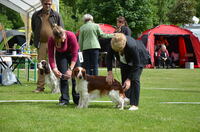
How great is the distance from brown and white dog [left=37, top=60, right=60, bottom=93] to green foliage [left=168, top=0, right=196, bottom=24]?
97.2 ft

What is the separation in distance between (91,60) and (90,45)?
0.37m

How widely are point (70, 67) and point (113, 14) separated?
87.8ft

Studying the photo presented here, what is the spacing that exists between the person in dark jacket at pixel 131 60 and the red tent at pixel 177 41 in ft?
52.1

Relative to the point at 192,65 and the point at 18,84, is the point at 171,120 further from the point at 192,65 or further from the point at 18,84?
the point at 192,65

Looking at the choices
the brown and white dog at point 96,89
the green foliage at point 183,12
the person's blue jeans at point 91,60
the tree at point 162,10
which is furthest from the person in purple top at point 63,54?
the tree at point 162,10

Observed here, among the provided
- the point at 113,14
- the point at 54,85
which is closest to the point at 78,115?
the point at 54,85

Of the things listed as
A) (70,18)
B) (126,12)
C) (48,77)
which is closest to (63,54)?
(48,77)

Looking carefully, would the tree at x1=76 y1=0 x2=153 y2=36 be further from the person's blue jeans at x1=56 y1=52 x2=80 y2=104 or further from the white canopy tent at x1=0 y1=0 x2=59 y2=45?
the person's blue jeans at x1=56 y1=52 x2=80 y2=104

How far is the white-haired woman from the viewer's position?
1002 centimetres

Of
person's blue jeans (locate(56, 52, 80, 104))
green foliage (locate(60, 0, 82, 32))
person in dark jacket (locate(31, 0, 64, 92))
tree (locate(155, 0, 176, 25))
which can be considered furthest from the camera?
tree (locate(155, 0, 176, 25))

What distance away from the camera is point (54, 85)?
9.33 metres

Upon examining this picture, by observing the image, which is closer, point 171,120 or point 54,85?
point 171,120

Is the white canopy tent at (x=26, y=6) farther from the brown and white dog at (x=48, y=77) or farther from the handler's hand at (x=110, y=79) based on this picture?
the handler's hand at (x=110, y=79)

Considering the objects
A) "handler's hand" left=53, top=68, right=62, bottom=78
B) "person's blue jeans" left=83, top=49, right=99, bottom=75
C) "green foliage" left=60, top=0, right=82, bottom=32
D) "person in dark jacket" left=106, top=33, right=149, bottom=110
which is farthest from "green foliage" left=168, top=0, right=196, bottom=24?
"handler's hand" left=53, top=68, right=62, bottom=78
